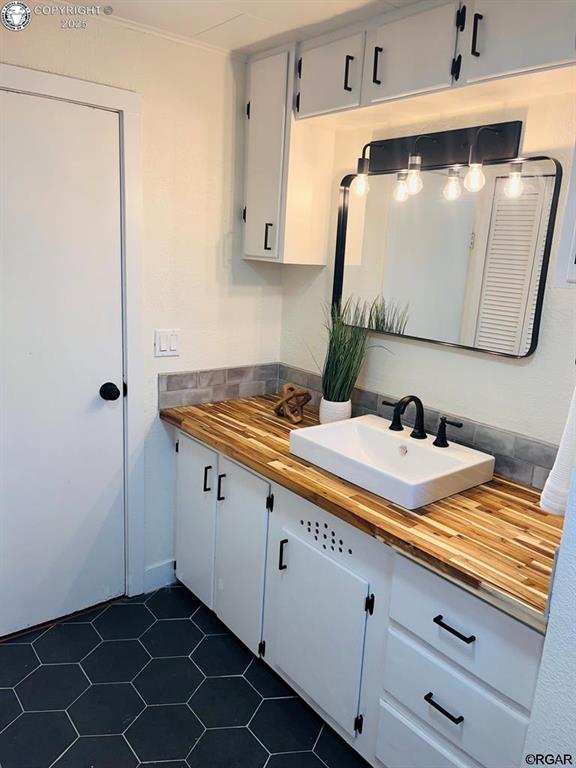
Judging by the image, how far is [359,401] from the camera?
246cm

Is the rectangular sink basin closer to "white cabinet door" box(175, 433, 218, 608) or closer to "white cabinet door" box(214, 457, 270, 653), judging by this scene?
"white cabinet door" box(214, 457, 270, 653)

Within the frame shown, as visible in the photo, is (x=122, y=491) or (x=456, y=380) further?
(x=122, y=491)

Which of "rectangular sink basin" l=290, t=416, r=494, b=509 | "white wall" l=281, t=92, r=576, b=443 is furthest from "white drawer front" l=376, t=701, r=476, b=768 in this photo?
"white wall" l=281, t=92, r=576, b=443

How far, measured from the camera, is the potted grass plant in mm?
2285

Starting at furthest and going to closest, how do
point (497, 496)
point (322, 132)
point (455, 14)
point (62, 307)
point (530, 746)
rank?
point (322, 132)
point (62, 307)
point (497, 496)
point (455, 14)
point (530, 746)

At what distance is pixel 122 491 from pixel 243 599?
703mm

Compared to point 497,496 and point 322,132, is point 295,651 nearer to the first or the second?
point 497,496

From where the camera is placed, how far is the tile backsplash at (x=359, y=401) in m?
1.88

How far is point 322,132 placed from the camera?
2.36 m

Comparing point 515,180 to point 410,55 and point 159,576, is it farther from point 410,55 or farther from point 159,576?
point 159,576

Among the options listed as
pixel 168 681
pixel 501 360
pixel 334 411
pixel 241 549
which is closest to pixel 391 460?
pixel 334 411

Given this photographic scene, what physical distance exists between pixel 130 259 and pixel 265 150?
70 centimetres

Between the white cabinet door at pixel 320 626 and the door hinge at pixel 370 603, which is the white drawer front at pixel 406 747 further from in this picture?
the door hinge at pixel 370 603

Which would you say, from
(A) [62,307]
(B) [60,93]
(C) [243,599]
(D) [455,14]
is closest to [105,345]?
(A) [62,307]
